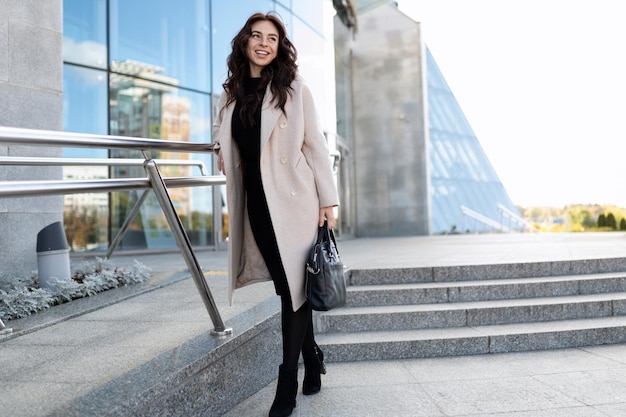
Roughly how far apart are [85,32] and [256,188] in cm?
745

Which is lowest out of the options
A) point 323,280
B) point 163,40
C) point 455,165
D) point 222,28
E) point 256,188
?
point 323,280

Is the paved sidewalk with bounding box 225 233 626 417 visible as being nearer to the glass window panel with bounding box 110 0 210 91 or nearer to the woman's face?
the woman's face

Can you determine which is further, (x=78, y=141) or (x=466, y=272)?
(x=466, y=272)

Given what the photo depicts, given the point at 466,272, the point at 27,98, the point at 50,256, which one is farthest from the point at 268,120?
the point at 27,98

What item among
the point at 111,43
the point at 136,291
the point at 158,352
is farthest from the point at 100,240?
the point at 158,352

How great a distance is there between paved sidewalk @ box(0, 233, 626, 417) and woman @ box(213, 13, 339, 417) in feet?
1.94

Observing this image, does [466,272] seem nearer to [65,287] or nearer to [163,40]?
[65,287]

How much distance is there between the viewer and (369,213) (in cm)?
1756

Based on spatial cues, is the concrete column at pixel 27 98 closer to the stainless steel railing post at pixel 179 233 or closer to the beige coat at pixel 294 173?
the stainless steel railing post at pixel 179 233

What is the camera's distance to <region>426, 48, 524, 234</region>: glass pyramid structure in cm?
2878

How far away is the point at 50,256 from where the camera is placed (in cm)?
464

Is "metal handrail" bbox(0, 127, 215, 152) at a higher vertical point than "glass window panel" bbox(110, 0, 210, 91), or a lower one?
lower

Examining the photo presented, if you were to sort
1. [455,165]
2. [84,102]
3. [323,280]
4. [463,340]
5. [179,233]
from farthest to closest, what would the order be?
[455,165], [84,102], [463,340], [179,233], [323,280]

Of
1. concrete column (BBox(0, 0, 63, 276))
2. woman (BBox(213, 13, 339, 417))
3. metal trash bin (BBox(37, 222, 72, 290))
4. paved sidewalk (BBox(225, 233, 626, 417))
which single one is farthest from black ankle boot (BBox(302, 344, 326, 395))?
concrete column (BBox(0, 0, 63, 276))
